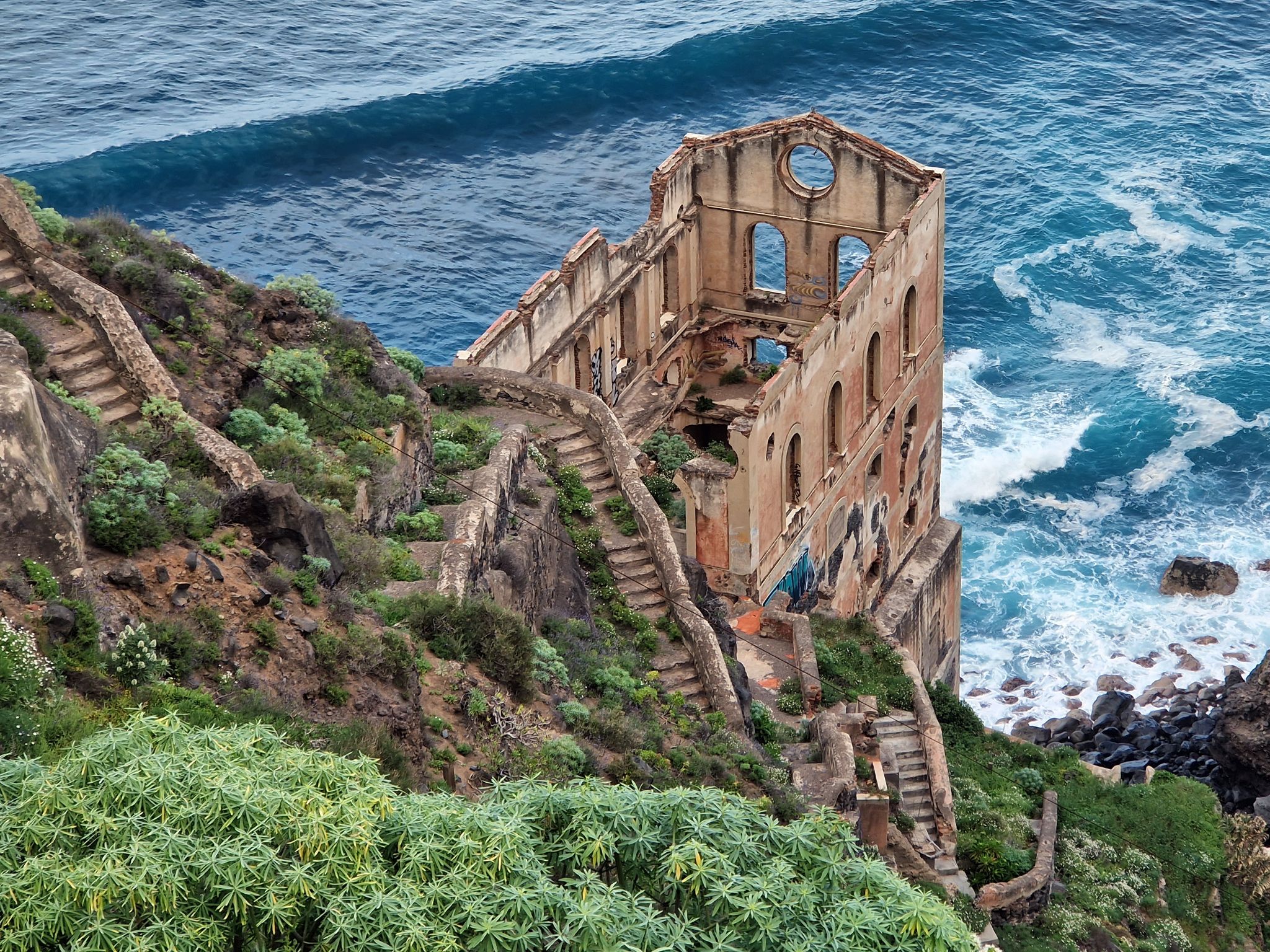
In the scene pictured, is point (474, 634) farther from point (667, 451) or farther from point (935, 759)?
point (667, 451)

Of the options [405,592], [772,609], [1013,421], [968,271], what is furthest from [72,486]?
[968,271]

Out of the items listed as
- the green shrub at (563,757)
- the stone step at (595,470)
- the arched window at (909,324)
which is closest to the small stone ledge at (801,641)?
the stone step at (595,470)

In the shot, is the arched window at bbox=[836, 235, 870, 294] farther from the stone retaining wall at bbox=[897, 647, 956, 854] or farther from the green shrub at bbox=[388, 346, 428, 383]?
the green shrub at bbox=[388, 346, 428, 383]

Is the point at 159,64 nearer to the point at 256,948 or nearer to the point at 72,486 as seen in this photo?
the point at 72,486

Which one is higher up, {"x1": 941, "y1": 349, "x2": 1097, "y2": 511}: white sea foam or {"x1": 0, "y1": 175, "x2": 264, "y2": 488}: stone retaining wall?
{"x1": 0, "y1": 175, "x2": 264, "y2": 488}: stone retaining wall

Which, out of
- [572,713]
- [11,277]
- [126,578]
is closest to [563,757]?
[572,713]

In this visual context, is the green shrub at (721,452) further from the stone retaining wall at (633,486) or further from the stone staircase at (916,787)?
the stone staircase at (916,787)

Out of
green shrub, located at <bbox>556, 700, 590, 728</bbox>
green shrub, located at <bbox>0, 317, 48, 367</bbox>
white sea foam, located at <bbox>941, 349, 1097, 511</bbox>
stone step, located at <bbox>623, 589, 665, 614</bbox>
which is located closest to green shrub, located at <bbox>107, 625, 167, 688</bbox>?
green shrub, located at <bbox>556, 700, 590, 728</bbox>
